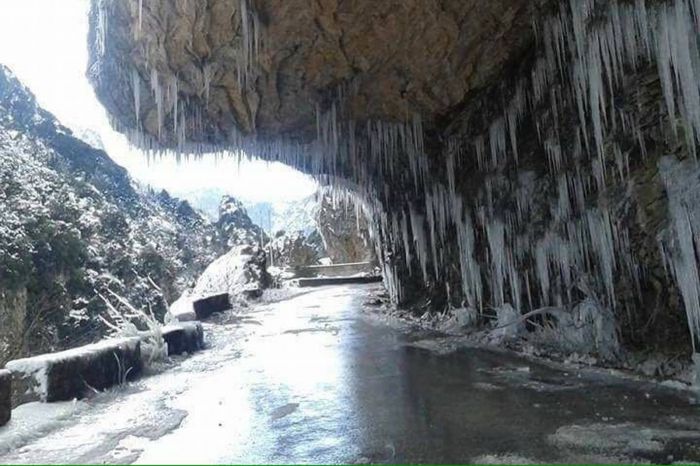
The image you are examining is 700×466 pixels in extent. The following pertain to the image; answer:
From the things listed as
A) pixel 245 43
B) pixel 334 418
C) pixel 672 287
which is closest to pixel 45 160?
pixel 245 43

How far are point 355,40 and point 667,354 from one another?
23.8 ft

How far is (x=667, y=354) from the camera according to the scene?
6.04 meters

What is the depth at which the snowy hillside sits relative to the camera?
666 inches

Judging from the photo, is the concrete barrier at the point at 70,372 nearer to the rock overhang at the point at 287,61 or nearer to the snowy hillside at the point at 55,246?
the snowy hillside at the point at 55,246

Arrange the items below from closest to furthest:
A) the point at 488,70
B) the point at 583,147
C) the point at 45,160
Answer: the point at 583,147, the point at 488,70, the point at 45,160

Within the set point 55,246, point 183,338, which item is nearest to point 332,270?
point 55,246

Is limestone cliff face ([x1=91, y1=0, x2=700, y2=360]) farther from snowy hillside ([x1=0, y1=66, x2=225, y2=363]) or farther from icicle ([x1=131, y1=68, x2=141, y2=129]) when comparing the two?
snowy hillside ([x1=0, y1=66, x2=225, y2=363])

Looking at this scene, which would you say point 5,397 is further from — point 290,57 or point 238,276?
point 238,276

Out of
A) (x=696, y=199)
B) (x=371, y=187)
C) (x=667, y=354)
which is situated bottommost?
(x=667, y=354)

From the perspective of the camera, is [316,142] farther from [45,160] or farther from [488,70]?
[45,160]

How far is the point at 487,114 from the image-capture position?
10414mm

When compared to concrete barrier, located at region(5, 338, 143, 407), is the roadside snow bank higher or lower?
higher

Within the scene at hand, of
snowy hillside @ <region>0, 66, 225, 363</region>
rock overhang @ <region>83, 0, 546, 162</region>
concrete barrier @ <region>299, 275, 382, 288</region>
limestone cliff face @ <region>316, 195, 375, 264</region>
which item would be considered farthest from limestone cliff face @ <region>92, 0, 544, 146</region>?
limestone cliff face @ <region>316, 195, 375, 264</region>

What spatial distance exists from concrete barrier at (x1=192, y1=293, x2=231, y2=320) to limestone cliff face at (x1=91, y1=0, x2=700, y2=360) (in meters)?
5.62
